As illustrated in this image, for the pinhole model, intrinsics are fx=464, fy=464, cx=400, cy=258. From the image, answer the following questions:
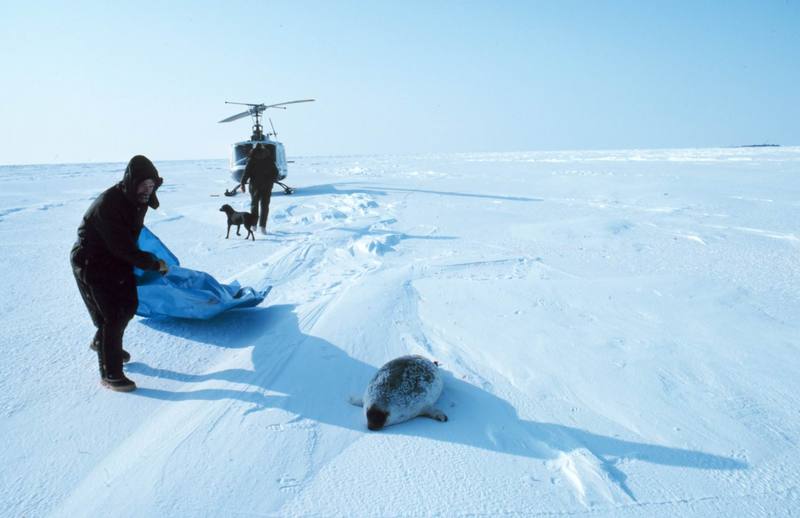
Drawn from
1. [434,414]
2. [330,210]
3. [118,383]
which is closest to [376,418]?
[434,414]

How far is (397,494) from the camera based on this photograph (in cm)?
201

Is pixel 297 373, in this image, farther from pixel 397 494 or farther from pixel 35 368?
pixel 35 368

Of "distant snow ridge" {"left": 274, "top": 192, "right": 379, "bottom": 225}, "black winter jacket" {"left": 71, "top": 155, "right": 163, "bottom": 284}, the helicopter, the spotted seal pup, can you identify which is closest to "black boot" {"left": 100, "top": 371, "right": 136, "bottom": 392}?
"black winter jacket" {"left": 71, "top": 155, "right": 163, "bottom": 284}

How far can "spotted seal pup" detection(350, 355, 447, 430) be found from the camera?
2461mm

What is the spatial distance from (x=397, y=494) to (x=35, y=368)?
2.67 metres

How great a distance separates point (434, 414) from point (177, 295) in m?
2.22

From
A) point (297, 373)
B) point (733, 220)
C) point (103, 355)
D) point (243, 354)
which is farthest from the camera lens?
point (733, 220)

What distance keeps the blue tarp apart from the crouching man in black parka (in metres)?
0.61

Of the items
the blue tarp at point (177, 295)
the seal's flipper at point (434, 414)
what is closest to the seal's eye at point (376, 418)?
the seal's flipper at point (434, 414)

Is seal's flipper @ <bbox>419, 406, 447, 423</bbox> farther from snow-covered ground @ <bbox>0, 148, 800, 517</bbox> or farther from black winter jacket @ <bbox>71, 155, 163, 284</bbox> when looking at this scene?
black winter jacket @ <bbox>71, 155, 163, 284</bbox>

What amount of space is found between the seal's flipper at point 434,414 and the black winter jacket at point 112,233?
1.82 m

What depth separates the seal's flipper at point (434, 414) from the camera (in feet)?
8.30

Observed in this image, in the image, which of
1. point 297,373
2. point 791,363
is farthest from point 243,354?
point 791,363

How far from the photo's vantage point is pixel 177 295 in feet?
11.6
